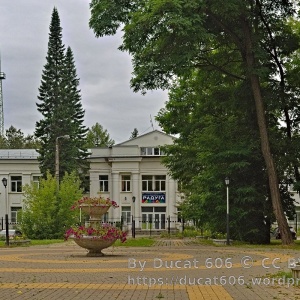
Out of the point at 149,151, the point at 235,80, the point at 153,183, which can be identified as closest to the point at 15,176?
the point at 149,151

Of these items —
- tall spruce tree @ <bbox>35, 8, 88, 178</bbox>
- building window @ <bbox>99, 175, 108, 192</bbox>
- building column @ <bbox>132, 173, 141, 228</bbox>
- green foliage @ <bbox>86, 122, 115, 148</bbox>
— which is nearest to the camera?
tall spruce tree @ <bbox>35, 8, 88, 178</bbox>

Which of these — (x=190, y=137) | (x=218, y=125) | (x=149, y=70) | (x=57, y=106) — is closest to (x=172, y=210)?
(x=57, y=106)

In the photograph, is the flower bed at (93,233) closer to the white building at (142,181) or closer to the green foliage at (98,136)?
the white building at (142,181)

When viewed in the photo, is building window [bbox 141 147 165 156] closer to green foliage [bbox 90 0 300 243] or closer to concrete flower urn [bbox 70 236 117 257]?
green foliage [bbox 90 0 300 243]

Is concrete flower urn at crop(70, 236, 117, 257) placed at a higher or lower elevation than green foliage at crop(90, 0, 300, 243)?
lower

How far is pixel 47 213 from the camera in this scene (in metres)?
42.1

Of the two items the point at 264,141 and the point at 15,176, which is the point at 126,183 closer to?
the point at 15,176

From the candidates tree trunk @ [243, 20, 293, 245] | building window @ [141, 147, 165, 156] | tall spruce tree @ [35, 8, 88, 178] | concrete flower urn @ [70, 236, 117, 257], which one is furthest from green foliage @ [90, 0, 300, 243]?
building window @ [141, 147, 165, 156]

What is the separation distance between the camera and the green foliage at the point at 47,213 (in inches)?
1650

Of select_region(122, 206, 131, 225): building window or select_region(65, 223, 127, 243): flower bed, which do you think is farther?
select_region(122, 206, 131, 225): building window

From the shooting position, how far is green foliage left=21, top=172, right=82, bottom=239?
4191 centimetres

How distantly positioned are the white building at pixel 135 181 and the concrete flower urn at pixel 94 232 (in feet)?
143

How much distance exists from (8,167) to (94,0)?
142 ft

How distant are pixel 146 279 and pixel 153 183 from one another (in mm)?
53610
